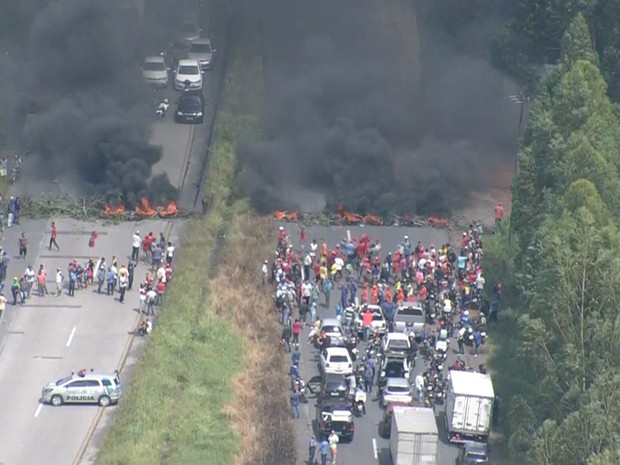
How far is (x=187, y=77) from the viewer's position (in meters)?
89.4

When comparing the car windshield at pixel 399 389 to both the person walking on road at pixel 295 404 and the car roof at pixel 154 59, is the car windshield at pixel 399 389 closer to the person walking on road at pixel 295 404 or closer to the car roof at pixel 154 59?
the person walking on road at pixel 295 404

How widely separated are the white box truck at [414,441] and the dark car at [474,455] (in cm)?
79

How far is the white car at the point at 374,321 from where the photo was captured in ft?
205

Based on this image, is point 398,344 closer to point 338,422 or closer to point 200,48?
point 338,422

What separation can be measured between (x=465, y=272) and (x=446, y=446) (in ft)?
41.5

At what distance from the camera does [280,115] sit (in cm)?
8338

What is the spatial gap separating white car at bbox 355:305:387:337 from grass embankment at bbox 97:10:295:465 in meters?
2.63

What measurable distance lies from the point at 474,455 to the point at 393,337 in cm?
709

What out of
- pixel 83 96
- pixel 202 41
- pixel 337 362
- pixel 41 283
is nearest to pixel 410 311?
pixel 337 362

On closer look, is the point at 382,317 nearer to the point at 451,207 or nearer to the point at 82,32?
the point at 451,207

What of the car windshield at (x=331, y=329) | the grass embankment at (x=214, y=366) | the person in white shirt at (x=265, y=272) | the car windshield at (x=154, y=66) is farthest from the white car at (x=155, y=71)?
the car windshield at (x=331, y=329)

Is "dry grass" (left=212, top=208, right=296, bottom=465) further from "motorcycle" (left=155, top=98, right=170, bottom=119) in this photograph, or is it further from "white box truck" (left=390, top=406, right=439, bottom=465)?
"motorcycle" (left=155, top=98, right=170, bottom=119)

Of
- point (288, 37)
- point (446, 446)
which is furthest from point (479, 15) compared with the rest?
point (446, 446)

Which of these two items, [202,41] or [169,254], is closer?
[169,254]
